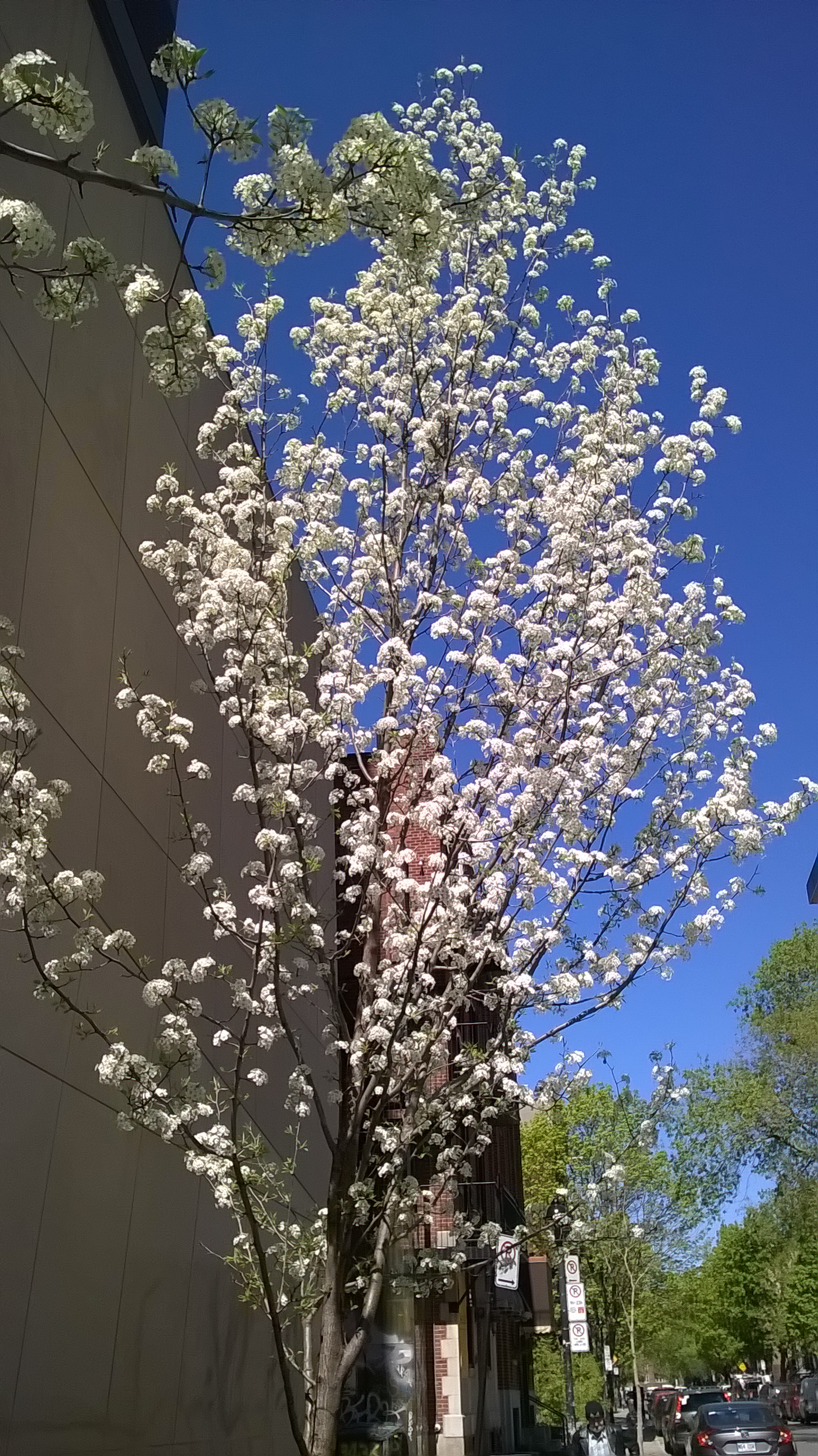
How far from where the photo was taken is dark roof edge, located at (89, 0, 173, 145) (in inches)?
368

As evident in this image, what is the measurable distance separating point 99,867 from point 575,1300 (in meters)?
12.2

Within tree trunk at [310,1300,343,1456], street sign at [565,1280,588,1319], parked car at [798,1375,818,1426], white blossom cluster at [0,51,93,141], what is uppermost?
white blossom cluster at [0,51,93,141]

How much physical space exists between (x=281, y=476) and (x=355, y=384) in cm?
103

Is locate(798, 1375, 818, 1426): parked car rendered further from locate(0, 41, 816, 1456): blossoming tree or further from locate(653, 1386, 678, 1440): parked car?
locate(0, 41, 816, 1456): blossoming tree

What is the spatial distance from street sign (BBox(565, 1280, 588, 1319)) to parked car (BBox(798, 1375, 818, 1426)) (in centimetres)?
A: 3519

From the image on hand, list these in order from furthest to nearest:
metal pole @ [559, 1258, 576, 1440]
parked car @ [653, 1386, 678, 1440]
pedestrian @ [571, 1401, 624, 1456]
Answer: parked car @ [653, 1386, 678, 1440]
pedestrian @ [571, 1401, 624, 1456]
metal pole @ [559, 1258, 576, 1440]

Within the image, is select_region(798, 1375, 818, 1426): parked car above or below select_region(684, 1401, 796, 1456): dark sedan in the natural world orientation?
above

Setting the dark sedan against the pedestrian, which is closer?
the pedestrian

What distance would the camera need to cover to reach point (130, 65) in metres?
9.78

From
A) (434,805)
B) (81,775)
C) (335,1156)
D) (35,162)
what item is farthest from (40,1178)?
(35,162)

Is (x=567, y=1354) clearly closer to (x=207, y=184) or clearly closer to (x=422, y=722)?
(x=422, y=722)

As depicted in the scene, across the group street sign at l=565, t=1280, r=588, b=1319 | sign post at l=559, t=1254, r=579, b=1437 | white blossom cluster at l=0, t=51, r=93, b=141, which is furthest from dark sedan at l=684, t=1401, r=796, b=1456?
white blossom cluster at l=0, t=51, r=93, b=141

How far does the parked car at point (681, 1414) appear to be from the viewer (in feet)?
90.9

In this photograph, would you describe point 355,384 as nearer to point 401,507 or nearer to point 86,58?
point 401,507
